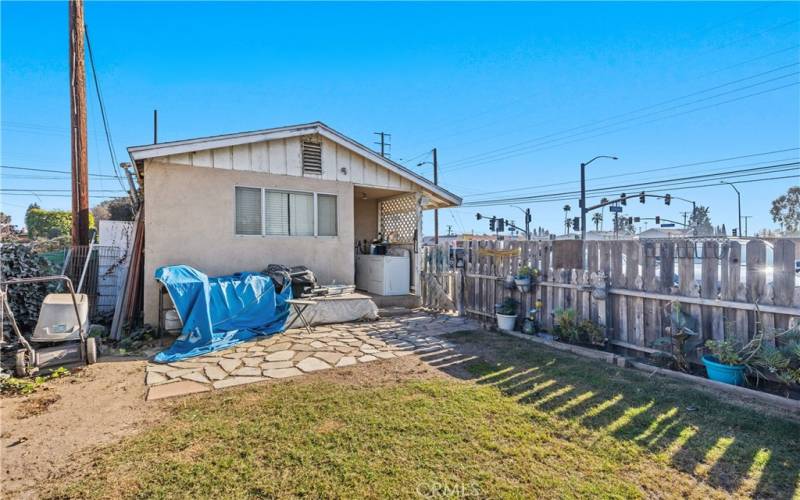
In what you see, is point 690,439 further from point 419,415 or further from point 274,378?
point 274,378

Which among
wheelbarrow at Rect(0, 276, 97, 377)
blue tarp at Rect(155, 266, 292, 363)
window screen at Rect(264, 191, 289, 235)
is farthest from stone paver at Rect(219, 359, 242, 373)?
window screen at Rect(264, 191, 289, 235)

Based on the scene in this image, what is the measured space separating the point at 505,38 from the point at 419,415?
1123 centimetres

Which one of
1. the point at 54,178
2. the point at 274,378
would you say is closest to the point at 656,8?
the point at 274,378

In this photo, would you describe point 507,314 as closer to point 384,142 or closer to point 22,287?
point 22,287

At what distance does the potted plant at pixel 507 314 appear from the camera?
625cm

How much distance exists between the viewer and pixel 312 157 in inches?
302

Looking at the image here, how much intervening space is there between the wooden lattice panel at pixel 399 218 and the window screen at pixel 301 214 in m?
2.70

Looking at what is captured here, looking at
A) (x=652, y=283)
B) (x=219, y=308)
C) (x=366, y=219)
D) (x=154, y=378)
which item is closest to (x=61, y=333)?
(x=154, y=378)

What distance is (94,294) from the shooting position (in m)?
7.36

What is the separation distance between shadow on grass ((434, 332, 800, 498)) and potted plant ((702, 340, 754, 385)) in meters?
0.34

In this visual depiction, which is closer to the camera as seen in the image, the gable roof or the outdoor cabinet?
the gable roof

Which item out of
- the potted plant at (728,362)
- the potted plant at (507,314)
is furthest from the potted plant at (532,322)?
the potted plant at (728,362)

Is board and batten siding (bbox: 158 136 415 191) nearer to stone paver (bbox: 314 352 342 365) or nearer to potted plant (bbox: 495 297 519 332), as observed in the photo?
potted plant (bbox: 495 297 519 332)

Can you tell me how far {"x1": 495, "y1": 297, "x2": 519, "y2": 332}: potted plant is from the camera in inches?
246
